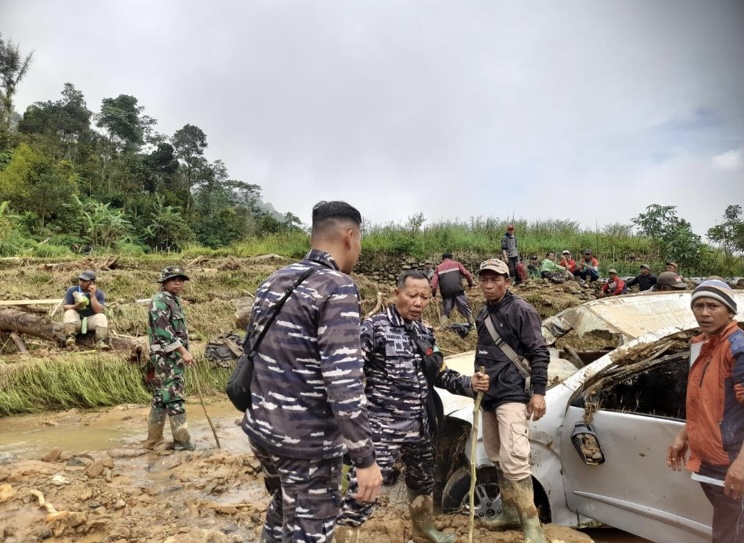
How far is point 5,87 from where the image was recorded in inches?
1266

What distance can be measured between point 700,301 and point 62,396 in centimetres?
768

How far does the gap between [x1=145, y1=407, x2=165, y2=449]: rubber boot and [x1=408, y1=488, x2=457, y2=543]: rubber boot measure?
3211 mm

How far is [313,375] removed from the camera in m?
1.87

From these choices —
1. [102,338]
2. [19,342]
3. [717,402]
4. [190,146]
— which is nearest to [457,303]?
[102,338]

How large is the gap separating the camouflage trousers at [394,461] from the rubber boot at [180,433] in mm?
3046

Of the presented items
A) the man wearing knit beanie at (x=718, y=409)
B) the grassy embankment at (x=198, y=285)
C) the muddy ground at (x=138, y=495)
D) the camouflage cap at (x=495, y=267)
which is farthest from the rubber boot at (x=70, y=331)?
the man wearing knit beanie at (x=718, y=409)

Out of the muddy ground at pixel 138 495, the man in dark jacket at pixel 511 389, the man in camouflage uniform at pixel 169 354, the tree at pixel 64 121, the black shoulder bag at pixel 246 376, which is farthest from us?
the tree at pixel 64 121

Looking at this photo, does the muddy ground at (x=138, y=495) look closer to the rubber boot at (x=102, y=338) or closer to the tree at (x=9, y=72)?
the rubber boot at (x=102, y=338)

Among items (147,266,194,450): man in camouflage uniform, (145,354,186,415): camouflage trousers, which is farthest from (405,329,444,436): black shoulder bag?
(145,354,186,415): camouflage trousers

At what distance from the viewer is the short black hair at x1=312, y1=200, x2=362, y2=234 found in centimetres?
207

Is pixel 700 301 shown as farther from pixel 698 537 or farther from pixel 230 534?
pixel 230 534

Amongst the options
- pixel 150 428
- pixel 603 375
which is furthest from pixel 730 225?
pixel 150 428

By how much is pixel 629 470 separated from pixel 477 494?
1006mm

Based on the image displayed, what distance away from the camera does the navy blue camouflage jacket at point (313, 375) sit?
180 centimetres
